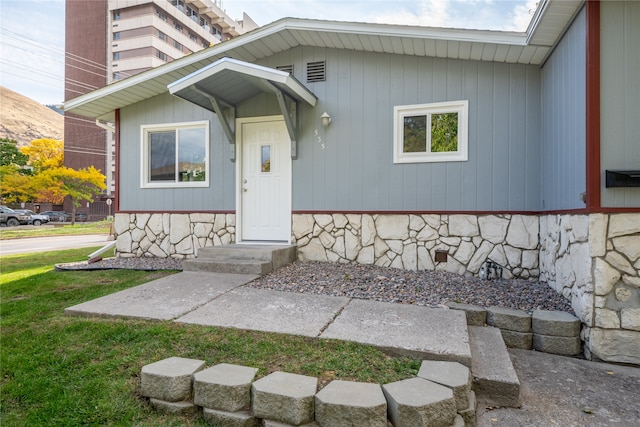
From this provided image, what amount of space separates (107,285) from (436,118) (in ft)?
17.2

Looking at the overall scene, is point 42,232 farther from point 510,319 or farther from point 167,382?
point 510,319

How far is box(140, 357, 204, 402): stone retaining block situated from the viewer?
2152 mm

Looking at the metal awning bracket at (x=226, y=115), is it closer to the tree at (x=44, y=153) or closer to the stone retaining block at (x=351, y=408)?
the stone retaining block at (x=351, y=408)

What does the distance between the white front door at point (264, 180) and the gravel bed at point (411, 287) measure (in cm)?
119

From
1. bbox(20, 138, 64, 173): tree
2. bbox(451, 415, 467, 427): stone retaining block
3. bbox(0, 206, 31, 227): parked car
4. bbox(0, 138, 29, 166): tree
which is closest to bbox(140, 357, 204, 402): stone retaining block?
bbox(451, 415, 467, 427): stone retaining block

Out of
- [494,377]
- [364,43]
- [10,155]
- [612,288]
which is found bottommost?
[494,377]

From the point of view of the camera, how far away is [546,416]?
2238 millimetres

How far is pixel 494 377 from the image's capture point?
2352 millimetres

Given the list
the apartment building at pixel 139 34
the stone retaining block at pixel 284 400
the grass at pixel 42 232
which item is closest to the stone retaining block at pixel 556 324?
the stone retaining block at pixel 284 400

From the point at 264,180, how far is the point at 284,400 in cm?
480

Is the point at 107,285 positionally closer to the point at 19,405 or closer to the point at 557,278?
the point at 19,405

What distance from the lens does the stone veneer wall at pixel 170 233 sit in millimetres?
6562

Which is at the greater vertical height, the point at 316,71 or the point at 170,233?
the point at 316,71

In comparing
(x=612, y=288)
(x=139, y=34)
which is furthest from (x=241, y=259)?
(x=139, y=34)
